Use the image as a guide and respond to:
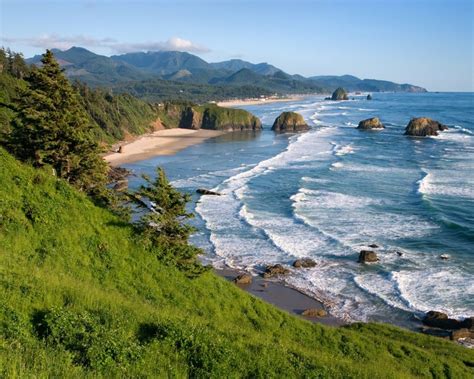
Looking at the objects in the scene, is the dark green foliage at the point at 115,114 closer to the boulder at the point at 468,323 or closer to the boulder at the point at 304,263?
the boulder at the point at 304,263

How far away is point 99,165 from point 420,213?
31.5 m

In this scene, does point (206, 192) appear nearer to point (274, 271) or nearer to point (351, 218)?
point (351, 218)

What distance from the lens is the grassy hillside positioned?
9273mm

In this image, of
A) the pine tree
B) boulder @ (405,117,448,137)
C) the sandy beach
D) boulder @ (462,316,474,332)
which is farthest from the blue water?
boulder @ (405,117,448,137)

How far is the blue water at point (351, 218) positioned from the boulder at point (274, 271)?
0.72m

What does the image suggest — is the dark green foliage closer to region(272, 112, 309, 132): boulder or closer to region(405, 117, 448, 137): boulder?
region(272, 112, 309, 132): boulder

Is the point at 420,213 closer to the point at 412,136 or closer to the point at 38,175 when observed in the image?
the point at 38,175

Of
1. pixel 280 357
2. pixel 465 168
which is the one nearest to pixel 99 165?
pixel 280 357

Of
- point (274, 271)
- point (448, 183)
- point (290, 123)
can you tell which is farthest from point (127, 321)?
point (290, 123)

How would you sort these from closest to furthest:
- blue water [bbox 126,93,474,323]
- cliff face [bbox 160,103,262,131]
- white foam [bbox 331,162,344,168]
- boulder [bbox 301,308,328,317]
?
1. boulder [bbox 301,308,328,317]
2. blue water [bbox 126,93,474,323]
3. white foam [bbox 331,162,344,168]
4. cliff face [bbox 160,103,262,131]

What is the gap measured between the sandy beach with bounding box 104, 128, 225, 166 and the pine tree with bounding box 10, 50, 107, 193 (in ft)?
173

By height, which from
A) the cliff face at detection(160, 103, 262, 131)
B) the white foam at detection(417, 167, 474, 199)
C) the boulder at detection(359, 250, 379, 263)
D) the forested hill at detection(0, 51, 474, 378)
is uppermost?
the cliff face at detection(160, 103, 262, 131)

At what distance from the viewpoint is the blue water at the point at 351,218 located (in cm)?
2966

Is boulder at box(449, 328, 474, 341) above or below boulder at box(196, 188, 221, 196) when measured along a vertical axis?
below
